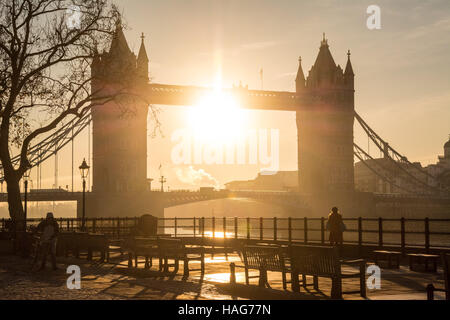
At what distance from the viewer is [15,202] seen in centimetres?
2291

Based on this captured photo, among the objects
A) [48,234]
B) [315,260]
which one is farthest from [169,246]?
[315,260]

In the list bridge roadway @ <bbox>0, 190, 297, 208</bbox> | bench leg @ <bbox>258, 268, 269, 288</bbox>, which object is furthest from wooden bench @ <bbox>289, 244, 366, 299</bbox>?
bridge roadway @ <bbox>0, 190, 297, 208</bbox>

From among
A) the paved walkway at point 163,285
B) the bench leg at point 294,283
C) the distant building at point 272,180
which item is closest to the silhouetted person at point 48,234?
the paved walkway at point 163,285

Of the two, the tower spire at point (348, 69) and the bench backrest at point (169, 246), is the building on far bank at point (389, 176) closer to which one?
the tower spire at point (348, 69)

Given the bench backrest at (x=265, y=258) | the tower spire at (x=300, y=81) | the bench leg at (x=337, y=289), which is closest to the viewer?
the bench leg at (x=337, y=289)

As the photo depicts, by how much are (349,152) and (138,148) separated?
100 ft

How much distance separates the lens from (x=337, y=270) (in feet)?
32.8

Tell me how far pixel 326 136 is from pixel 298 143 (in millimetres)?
4005

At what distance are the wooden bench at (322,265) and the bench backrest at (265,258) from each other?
49 cm

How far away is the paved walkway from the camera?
34.8ft

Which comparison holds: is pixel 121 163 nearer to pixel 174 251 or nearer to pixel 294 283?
pixel 174 251

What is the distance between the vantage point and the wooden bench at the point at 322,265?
1001 centimetres

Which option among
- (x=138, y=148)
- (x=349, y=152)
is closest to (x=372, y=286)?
(x=138, y=148)
